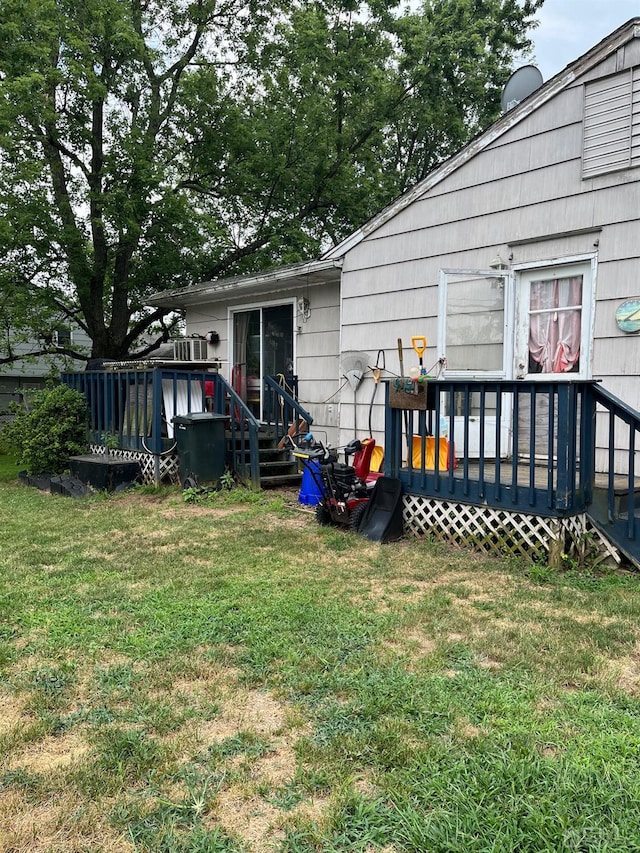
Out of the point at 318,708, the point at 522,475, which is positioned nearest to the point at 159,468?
the point at 522,475

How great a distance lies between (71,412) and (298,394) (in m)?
3.59

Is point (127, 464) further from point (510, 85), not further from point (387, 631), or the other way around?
point (510, 85)

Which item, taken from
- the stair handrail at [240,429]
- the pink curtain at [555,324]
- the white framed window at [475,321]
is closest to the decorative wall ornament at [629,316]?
the pink curtain at [555,324]

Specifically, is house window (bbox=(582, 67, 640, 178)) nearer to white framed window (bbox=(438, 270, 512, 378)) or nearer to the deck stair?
white framed window (bbox=(438, 270, 512, 378))

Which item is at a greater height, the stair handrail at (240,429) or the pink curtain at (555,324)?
the pink curtain at (555,324)

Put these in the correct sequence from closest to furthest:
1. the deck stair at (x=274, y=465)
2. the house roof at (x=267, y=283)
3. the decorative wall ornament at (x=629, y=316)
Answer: the decorative wall ornament at (x=629, y=316) → the house roof at (x=267, y=283) → the deck stair at (x=274, y=465)

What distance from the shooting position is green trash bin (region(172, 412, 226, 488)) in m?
7.32

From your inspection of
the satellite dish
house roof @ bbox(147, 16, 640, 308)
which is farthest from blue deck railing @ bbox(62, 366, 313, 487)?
the satellite dish

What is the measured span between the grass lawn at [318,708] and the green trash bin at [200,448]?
9.64ft

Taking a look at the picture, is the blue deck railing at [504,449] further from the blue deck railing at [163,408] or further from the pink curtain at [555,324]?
the blue deck railing at [163,408]

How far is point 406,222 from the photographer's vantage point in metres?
6.62

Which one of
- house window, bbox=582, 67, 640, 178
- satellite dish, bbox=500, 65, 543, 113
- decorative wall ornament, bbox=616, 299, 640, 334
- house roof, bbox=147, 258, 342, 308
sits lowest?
decorative wall ornament, bbox=616, 299, 640, 334

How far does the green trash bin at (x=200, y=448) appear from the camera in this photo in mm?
→ 7320

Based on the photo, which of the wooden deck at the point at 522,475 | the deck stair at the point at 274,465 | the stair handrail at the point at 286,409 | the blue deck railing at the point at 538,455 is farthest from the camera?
the stair handrail at the point at 286,409
